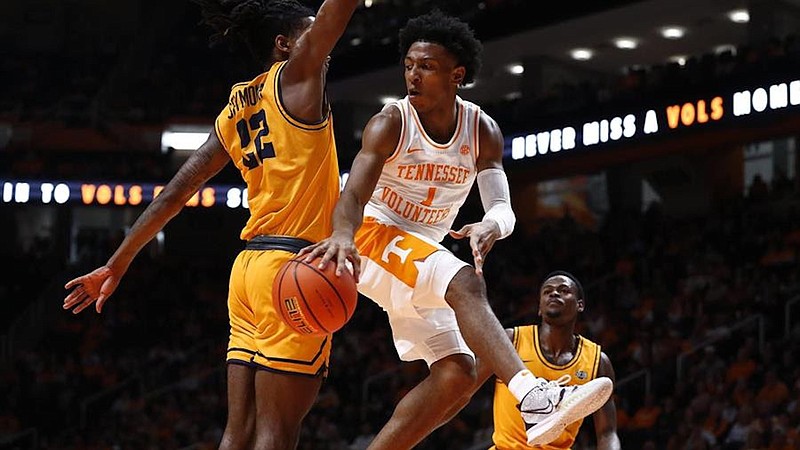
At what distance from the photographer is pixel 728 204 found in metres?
18.0

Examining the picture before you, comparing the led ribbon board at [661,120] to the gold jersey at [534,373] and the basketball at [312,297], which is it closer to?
the gold jersey at [534,373]

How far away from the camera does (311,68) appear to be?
445 cm

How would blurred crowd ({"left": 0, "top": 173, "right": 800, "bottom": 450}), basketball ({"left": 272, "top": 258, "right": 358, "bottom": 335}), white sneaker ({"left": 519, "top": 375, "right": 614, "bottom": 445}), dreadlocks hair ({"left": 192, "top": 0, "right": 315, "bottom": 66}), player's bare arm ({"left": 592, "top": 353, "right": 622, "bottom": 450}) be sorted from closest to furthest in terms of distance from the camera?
basketball ({"left": 272, "top": 258, "right": 358, "bottom": 335}), white sneaker ({"left": 519, "top": 375, "right": 614, "bottom": 445}), dreadlocks hair ({"left": 192, "top": 0, "right": 315, "bottom": 66}), player's bare arm ({"left": 592, "top": 353, "right": 622, "bottom": 450}), blurred crowd ({"left": 0, "top": 173, "right": 800, "bottom": 450})

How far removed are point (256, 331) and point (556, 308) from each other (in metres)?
2.67

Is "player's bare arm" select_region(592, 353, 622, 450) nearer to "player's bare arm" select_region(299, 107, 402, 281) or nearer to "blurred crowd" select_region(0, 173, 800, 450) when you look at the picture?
"player's bare arm" select_region(299, 107, 402, 281)

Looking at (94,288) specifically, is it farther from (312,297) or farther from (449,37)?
(449,37)

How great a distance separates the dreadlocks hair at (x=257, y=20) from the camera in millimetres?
4723

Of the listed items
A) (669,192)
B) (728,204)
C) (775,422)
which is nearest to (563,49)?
(669,192)

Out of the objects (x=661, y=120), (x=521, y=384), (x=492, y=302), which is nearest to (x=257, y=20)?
(x=521, y=384)

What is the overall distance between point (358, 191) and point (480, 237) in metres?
0.49

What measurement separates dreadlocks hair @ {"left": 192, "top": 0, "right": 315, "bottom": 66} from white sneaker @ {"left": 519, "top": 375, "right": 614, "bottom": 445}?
5.40 ft

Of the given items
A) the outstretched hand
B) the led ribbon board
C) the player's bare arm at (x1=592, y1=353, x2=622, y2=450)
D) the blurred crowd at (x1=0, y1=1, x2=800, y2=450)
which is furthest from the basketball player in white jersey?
the led ribbon board

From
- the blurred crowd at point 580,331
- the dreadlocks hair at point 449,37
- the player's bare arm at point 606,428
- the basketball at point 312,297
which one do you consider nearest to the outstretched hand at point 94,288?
the basketball at point 312,297

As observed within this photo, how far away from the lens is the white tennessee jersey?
4.94 m
